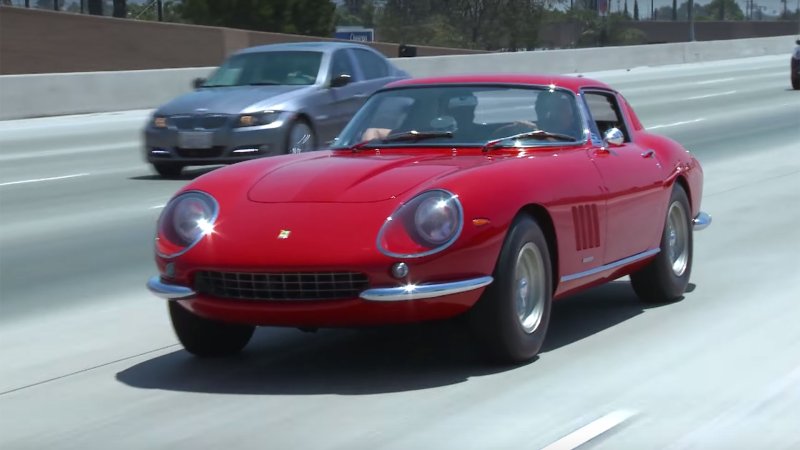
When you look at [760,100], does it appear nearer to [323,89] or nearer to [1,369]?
[323,89]

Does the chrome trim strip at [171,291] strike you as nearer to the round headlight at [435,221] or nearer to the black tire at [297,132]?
the round headlight at [435,221]

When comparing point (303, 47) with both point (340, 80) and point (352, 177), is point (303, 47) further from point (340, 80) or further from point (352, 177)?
point (352, 177)

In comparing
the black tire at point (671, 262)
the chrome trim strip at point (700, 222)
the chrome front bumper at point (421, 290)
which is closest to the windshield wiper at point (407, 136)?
the chrome front bumper at point (421, 290)

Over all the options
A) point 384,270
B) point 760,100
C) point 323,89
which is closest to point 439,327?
point 384,270

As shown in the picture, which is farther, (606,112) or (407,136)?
(606,112)

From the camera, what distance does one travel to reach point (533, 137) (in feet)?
24.0

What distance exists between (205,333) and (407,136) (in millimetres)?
1565

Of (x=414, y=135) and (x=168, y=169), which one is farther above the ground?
(x=414, y=135)

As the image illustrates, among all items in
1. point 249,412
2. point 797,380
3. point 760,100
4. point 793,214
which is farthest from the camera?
point 760,100

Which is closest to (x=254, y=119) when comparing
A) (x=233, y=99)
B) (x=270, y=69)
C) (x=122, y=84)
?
(x=233, y=99)

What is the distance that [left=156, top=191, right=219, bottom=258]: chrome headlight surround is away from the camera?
6453 mm

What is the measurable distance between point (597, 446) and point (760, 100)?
86.3 ft

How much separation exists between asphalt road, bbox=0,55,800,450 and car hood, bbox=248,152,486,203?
839 millimetres

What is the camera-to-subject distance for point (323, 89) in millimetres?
16844
